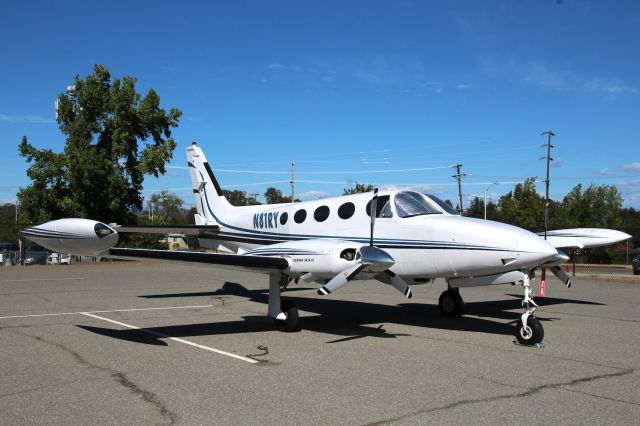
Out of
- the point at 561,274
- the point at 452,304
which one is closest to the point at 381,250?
the point at 452,304

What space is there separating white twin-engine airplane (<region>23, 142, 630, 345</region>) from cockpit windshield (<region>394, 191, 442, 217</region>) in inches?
0.8

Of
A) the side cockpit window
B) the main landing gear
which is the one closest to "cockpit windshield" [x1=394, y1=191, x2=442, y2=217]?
the side cockpit window

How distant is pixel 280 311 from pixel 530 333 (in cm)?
456

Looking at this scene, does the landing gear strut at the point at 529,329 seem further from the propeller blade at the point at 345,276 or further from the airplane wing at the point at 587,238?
the airplane wing at the point at 587,238

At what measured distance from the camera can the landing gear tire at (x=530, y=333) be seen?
8789 mm

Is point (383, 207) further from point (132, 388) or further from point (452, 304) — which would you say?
point (132, 388)

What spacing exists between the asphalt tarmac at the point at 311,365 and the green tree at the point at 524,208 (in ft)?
184

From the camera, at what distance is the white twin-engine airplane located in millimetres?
8836

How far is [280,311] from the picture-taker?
10461 millimetres


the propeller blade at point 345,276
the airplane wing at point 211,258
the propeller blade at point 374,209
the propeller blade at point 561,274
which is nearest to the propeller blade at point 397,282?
the propeller blade at point 374,209

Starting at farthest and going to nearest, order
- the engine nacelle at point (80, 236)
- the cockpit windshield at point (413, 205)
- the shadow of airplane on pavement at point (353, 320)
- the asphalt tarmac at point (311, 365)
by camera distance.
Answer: the cockpit windshield at point (413, 205), the shadow of airplane on pavement at point (353, 320), the engine nacelle at point (80, 236), the asphalt tarmac at point (311, 365)

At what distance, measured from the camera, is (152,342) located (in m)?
8.99

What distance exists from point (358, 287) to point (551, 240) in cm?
817

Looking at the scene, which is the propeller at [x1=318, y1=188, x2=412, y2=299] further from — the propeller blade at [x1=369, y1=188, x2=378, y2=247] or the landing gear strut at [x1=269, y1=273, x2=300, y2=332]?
the landing gear strut at [x1=269, y1=273, x2=300, y2=332]
